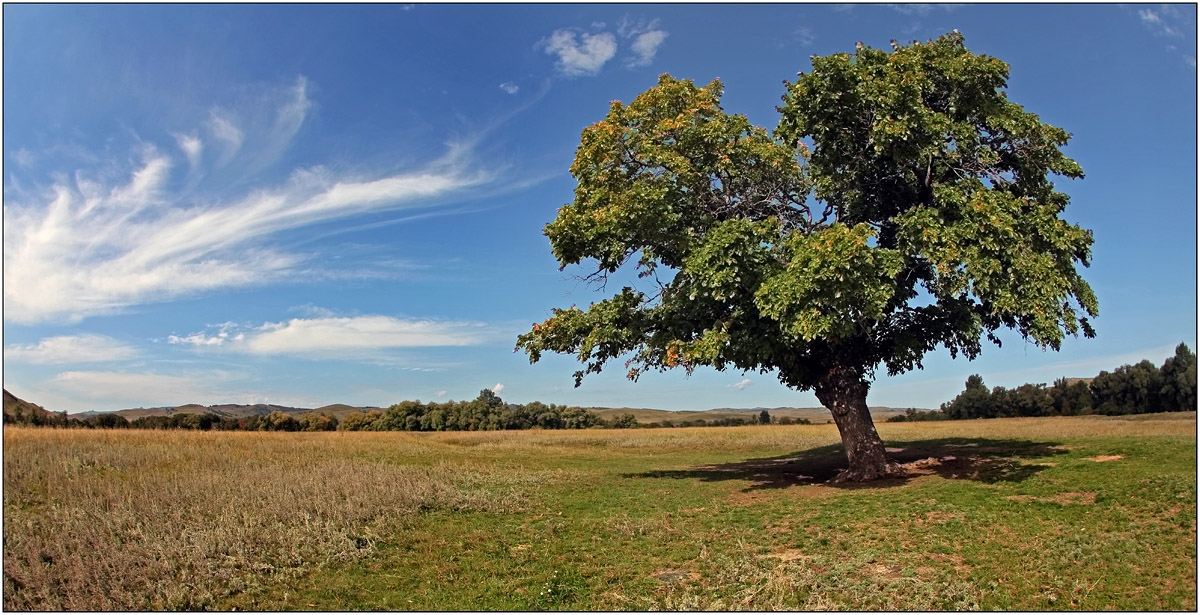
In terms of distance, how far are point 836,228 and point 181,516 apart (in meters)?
15.2

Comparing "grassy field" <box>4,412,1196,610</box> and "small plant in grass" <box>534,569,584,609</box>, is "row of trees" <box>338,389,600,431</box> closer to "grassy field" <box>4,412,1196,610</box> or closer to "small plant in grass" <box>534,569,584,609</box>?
"grassy field" <box>4,412,1196,610</box>

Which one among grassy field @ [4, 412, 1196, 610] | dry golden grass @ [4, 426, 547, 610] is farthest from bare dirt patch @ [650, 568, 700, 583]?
dry golden grass @ [4, 426, 547, 610]

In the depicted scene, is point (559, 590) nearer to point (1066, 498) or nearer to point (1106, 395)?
point (1066, 498)

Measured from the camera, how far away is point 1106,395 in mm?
89688

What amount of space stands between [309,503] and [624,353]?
31.5 feet

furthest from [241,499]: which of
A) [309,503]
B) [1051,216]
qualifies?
[1051,216]

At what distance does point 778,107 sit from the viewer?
782 inches

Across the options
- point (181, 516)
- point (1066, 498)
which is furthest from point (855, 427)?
point (181, 516)

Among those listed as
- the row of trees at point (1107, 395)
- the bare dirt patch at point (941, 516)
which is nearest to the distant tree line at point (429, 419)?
the row of trees at point (1107, 395)

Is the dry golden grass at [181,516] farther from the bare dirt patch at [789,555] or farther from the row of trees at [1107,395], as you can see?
the row of trees at [1107,395]

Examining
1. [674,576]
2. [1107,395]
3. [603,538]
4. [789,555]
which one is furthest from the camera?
[1107,395]

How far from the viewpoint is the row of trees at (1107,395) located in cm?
8269

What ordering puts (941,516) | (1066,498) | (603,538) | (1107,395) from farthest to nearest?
(1107,395) < (1066,498) < (941,516) < (603,538)

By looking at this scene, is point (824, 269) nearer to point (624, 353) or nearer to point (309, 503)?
point (624, 353)
